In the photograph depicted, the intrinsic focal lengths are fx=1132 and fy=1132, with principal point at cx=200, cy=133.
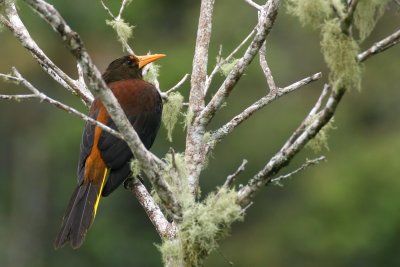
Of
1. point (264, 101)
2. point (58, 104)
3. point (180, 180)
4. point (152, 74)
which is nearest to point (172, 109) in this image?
point (152, 74)

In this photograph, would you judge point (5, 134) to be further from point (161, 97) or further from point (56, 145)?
point (161, 97)

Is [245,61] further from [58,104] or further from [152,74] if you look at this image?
[152,74]

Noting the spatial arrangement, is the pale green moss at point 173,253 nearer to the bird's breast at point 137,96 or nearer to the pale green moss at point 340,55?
the pale green moss at point 340,55

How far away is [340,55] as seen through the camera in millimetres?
4977

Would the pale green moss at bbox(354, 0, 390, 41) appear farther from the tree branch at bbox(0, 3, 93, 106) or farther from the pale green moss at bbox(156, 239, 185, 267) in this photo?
the tree branch at bbox(0, 3, 93, 106)

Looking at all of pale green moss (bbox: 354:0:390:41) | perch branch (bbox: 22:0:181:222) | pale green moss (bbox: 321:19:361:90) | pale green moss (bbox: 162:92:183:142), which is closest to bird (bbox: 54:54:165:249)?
pale green moss (bbox: 162:92:183:142)

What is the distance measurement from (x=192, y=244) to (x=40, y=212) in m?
16.2

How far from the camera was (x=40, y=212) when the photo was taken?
2150 cm

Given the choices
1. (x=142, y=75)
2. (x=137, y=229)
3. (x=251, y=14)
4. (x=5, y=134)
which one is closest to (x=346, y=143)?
(x=251, y=14)

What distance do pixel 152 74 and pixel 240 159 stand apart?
503 inches

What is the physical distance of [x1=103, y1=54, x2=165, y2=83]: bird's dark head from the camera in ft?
25.8

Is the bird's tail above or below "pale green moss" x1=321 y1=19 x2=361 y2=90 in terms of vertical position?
below

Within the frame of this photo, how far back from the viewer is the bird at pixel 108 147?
6.57m

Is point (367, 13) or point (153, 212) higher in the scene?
point (367, 13)
